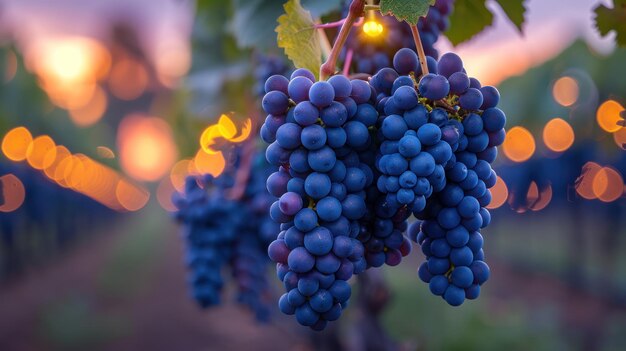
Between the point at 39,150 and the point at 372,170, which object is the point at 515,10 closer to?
the point at 372,170

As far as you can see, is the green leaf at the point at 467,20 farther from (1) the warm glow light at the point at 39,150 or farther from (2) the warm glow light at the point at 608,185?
(1) the warm glow light at the point at 39,150

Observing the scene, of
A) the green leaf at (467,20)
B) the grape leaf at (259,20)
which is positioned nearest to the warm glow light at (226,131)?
the grape leaf at (259,20)

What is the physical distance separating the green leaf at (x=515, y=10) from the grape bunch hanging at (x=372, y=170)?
1.38 ft

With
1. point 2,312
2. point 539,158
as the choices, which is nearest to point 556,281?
point 539,158

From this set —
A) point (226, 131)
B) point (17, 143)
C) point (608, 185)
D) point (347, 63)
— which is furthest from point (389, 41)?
point (608, 185)

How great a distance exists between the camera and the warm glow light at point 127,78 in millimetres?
42188

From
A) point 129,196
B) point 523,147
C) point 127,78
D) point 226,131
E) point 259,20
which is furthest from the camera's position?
point 127,78

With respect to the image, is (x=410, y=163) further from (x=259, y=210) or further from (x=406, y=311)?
(x=406, y=311)

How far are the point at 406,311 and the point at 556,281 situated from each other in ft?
20.7

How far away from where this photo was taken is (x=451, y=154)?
34.9 inches

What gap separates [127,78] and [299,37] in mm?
45170

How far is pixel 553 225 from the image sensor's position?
58.7 feet

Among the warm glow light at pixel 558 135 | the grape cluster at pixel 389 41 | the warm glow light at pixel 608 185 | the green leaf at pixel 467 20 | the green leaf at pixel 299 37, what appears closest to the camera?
the green leaf at pixel 299 37

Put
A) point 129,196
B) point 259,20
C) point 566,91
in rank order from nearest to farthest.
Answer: point 259,20 < point 566,91 < point 129,196
